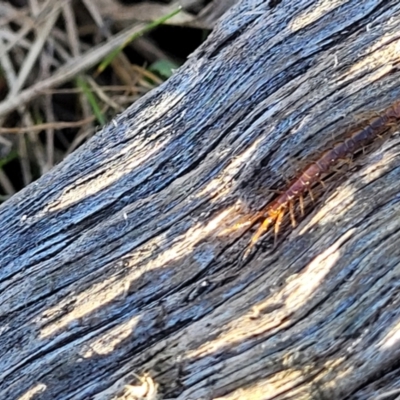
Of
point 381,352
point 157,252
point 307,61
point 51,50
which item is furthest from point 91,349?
point 51,50

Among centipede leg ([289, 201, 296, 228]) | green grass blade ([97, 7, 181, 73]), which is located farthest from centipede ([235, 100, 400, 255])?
green grass blade ([97, 7, 181, 73])

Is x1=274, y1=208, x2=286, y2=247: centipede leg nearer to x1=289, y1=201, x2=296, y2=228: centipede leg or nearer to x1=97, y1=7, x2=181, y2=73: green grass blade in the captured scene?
x1=289, y1=201, x2=296, y2=228: centipede leg

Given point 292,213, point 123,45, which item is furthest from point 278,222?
point 123,45

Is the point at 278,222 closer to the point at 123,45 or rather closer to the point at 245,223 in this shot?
the point at 245,223

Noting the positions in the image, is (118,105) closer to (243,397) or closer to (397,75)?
(397,75)

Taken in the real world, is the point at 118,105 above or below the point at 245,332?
above

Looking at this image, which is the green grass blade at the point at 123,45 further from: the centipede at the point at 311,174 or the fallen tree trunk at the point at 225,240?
the centipede at the point at 311,174

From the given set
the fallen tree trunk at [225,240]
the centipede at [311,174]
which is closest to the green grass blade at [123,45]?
the fallen tree trunk at [225,240]
